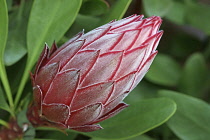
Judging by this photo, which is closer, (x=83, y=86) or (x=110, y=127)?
(x=83, y=86)

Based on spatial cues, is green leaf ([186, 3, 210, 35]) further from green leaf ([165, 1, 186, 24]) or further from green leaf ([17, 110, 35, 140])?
green leaf ([17, 110, 35, 140])

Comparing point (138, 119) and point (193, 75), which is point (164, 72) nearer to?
point (193, 75)

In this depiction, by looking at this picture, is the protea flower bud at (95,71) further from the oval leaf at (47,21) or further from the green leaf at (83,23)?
the green leaf at (83,23)

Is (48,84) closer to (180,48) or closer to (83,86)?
(83,86)

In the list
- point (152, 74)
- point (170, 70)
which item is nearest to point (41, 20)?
point (152, 74)

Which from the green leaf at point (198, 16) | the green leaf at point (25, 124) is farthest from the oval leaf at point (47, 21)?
the green leaf at point (198, 16)

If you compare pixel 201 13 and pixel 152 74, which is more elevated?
pixel 201 13

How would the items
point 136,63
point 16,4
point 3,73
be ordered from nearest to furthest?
point 136,63
point 3,73
point 16,4

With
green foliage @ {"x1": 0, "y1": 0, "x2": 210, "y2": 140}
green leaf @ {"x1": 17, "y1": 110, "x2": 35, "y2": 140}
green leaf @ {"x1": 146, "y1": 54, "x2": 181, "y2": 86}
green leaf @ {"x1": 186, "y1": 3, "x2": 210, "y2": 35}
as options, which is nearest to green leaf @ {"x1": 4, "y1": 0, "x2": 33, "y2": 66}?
green foliage @ {"x1": 0, "y1": 0, "x2": 210, "y2": 140}
